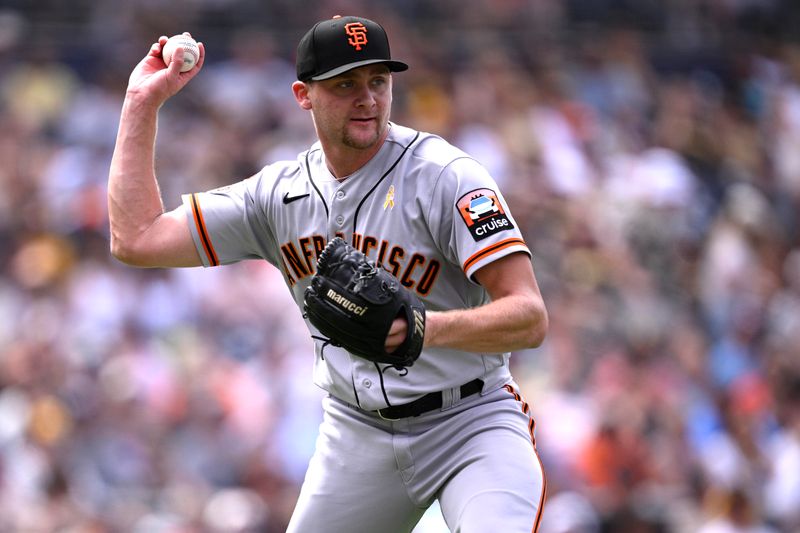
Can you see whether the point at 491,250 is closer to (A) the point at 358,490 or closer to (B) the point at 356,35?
(B) the point at 356,35

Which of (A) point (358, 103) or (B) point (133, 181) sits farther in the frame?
(B) point (133, 181)

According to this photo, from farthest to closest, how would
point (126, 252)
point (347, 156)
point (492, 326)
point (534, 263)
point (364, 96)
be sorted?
point (534, 263) → point (126, 252) → point (347, 156) → point (364, 96) → point (492, 326)

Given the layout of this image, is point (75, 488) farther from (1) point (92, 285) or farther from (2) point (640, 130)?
(2) point (640, 130)

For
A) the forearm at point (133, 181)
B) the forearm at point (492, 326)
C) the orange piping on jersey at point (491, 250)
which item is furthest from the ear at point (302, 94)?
the forearm at point (492, 326)

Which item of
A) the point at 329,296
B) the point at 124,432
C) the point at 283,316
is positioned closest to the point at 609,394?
the point at 283,316

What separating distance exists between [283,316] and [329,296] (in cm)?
625

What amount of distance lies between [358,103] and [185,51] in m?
0.73

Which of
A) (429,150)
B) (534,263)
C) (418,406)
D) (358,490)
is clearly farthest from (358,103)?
(534,263)

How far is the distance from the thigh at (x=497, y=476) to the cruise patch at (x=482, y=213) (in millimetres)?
652

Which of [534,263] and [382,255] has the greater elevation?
[534,263]

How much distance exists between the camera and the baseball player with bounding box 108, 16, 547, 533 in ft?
13.7

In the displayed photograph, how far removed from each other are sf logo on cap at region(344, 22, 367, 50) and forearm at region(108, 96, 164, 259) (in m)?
0.84

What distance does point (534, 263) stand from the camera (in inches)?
410

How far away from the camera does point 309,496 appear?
179 inches
